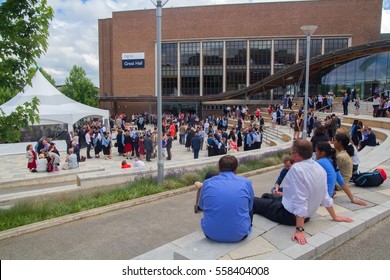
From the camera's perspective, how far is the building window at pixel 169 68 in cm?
5600

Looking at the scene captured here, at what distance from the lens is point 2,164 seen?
17922mm

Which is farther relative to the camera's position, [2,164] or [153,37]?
[153,37]

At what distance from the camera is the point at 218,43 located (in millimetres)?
54031

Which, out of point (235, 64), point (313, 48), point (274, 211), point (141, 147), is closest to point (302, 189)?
point (274, 211)

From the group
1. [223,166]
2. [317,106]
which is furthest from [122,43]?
[223,166]

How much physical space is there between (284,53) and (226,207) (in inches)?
2045

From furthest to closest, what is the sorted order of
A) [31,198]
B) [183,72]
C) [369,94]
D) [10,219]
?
[183,72] → [369,94] → [31,198] → [10,219]

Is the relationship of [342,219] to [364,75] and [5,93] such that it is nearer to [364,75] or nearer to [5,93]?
[5,93]

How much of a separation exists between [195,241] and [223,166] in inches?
38.6

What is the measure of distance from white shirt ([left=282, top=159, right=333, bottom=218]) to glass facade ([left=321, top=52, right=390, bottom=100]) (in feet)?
92.8

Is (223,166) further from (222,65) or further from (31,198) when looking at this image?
(222,65)

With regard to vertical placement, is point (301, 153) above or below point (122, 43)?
below

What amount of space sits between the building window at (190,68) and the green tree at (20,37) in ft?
165

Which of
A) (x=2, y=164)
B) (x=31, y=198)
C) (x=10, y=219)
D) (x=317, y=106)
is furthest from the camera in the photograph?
(x=317, y=106)
